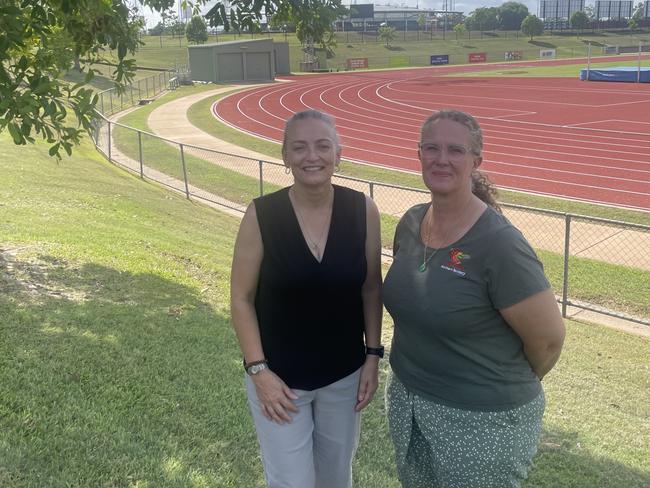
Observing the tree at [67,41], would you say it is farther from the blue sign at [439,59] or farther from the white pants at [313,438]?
the blue sign at [439,59]

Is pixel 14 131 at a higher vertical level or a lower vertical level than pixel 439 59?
lower

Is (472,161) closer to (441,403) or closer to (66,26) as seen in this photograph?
(441,403)

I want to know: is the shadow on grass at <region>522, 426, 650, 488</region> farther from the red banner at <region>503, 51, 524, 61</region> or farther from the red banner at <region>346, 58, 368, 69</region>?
the red banner at <region>503, 51, 524, 61</region>

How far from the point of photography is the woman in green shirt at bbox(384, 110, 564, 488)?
7.04ft

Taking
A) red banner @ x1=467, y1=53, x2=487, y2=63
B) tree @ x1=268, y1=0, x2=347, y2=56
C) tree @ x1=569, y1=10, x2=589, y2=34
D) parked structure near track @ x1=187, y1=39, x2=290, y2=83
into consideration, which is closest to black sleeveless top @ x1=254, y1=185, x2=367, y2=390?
tree @ x1=268, y1=0, x2=347, y2=56

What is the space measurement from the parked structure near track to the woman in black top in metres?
50.2

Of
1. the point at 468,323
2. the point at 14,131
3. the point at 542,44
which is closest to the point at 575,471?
the point at 468,323

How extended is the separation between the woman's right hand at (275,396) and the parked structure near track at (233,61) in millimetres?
50330

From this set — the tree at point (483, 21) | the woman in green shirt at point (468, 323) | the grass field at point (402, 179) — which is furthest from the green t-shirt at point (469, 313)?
the tree at point (483, 21)

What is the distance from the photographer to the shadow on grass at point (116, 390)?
10.5ft

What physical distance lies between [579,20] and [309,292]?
13283 centimetres

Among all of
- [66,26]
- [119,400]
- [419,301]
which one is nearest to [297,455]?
[419,301]

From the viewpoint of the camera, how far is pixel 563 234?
34.2 feet

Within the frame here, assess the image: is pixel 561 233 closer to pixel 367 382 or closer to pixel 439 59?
pixel 367 382
